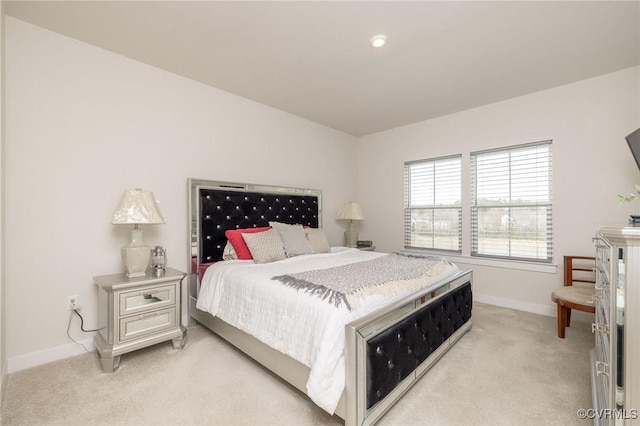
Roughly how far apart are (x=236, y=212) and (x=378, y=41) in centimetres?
219

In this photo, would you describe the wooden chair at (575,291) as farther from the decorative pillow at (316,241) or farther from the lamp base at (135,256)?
the lamp base at (135,256)

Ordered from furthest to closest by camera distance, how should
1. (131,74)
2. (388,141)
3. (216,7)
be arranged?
1. (388,141)
2. (131,74)
3. (216,7)

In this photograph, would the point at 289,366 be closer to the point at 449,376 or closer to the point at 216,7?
the point at 449,376

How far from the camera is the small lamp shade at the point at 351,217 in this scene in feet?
14.4

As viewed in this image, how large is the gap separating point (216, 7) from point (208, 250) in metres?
2.14

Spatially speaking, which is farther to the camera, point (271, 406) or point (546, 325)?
point (546, 325)

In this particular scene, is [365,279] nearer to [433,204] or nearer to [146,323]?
[146,323]

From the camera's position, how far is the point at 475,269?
384cm

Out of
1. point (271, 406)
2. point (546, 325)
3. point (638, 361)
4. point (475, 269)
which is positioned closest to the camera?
point (638, 361)

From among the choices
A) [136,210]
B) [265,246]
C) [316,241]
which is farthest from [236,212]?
[136,210]

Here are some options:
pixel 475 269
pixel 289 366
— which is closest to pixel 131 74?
pixel 289 366

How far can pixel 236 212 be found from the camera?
3.27 metres

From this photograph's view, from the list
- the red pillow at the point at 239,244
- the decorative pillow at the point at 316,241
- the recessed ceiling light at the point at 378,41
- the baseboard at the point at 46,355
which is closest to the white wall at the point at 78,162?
the baseboard at the point at 46,355

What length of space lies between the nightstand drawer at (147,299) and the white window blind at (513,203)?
3.62 metres
